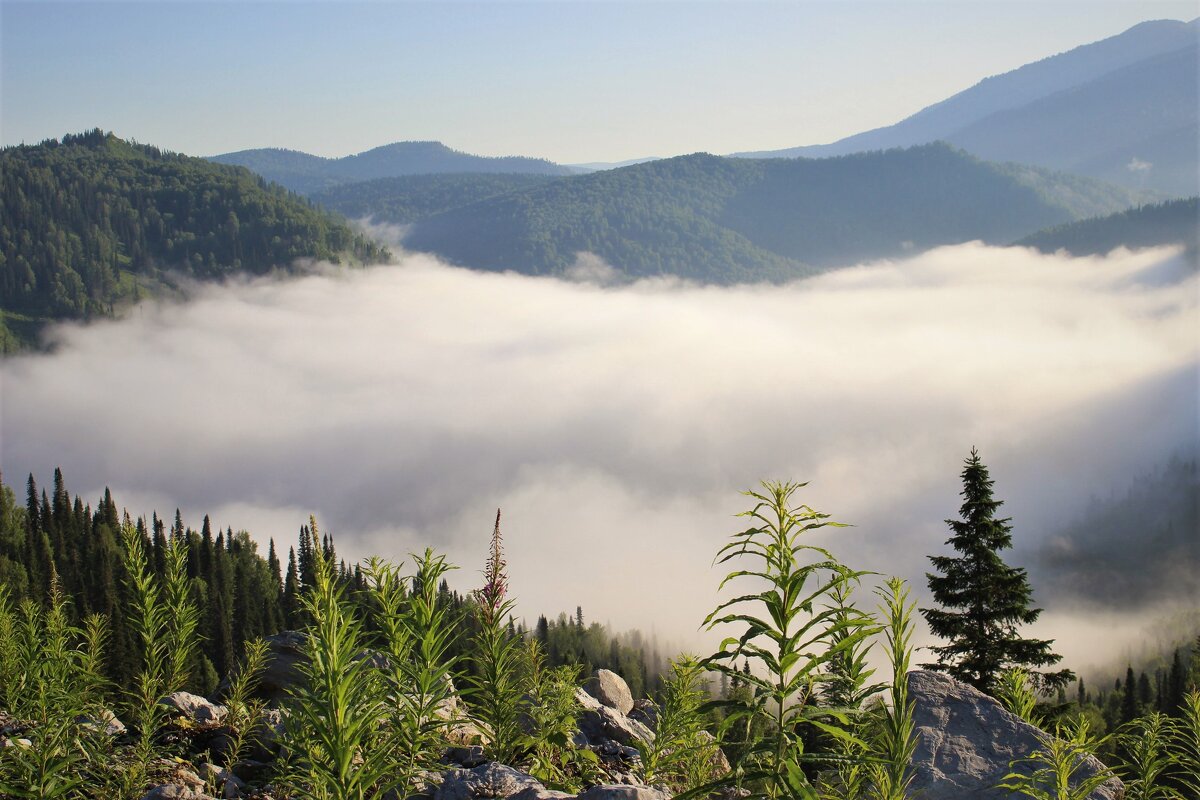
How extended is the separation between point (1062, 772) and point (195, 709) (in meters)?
12.2

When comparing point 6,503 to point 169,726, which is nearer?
point 169,726

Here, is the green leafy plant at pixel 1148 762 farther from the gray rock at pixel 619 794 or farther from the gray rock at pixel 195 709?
the gray rock at pixel 195 709

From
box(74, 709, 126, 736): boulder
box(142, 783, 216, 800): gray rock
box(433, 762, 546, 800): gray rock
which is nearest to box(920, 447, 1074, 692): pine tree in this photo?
box(433, 762, 546, 800): gray rock

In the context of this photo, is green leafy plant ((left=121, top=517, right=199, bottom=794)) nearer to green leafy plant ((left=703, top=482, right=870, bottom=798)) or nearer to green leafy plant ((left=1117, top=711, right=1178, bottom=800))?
green leafy plant ((left=703, top=482, right=870, bottom=798))

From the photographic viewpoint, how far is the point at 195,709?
46.6ft

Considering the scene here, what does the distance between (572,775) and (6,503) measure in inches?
7846

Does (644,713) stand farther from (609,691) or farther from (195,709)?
(195,709)

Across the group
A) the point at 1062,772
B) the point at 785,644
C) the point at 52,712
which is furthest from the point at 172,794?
the point at 1062,772

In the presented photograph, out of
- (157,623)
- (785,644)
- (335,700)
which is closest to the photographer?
(785,644)

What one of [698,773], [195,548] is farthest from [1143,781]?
[195,548]

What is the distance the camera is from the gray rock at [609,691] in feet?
71.0

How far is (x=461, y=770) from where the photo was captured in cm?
969

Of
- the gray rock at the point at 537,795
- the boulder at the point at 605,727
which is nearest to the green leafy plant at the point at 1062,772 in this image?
the gray rock at the point at 537,795

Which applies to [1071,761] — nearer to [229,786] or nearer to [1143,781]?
[1143,781]
